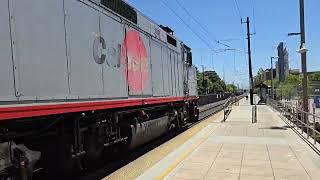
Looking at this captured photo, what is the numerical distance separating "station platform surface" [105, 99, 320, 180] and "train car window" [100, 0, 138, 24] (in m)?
3.85

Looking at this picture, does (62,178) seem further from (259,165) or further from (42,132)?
(259,165)

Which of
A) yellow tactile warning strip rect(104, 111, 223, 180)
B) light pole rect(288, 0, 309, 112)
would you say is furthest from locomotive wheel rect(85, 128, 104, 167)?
light pole rect(288, 0, 309, 112)

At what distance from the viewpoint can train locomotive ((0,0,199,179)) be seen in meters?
6.40

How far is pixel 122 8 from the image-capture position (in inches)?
476

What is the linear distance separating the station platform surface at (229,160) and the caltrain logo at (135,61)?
205 cm

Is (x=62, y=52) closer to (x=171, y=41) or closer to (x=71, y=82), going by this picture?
(x=71, y=82)

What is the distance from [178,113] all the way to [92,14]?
10.3 m

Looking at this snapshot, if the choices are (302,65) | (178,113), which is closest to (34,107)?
(178,113)

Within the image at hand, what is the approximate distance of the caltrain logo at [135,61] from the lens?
468 inches

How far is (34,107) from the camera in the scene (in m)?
6.65

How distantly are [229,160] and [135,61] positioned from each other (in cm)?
371

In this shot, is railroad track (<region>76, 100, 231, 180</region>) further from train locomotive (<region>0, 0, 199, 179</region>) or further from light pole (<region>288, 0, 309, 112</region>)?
light pole (<region>288, 0, 309, 112</region>)

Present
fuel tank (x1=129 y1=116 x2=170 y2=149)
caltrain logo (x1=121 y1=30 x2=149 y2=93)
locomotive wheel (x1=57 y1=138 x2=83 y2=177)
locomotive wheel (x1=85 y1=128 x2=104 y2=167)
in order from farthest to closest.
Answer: fuel tank (x1=129 y1=116 x2=170 y2=149) < caltrain logo (x1=121 y1=30 x2=149 y2=93) < locomotive wheel (x1=85 y1=128 x2=104 y2=167) < locomotive wheel (x1=57 y1=138 x2=83 y2=177)

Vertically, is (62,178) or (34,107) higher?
(34,107)
